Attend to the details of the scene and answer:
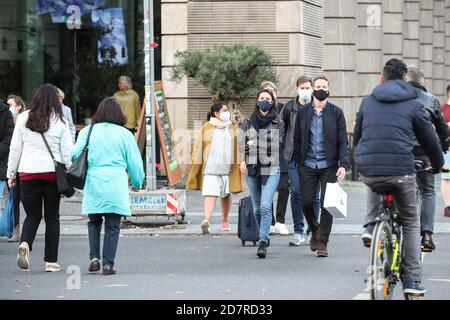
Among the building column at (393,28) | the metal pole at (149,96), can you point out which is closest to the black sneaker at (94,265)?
the metal pole at (149,96)

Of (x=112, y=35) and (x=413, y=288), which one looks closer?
(x=413, y=288)

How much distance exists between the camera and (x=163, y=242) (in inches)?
597

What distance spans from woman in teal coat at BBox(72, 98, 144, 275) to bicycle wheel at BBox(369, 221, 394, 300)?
327 centimetres

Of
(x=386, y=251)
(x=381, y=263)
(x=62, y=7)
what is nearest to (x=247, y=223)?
(x=386, y=251)

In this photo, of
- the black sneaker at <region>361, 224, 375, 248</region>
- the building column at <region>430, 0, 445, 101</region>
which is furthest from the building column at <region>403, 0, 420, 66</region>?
the black sneaker at <region>361, 224, 375, 248</region>

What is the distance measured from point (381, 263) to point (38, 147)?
14.2 feet

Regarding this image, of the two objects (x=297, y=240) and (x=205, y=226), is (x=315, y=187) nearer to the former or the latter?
(x=297, y=240)

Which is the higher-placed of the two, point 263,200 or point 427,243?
point 263,200

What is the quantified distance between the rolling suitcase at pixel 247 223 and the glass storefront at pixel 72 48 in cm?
1002

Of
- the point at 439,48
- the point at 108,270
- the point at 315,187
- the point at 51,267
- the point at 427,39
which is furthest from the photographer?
the point at 439,48

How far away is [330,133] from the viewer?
13383 mm

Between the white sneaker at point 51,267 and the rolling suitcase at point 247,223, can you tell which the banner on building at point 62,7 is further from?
the white sneaker at point 51,267

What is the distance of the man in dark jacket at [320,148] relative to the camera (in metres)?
13.4

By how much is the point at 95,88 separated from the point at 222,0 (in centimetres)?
377
